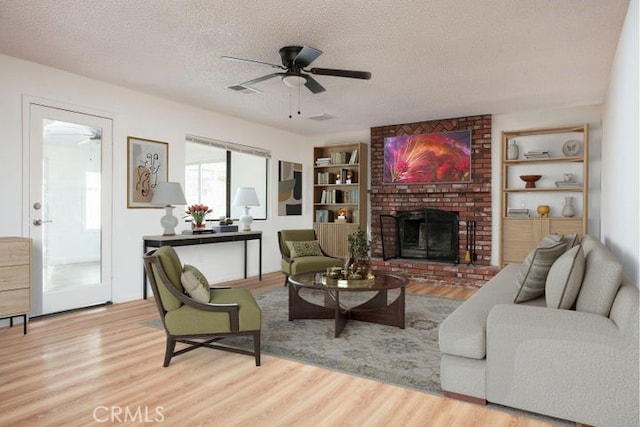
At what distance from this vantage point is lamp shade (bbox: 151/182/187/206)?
499 cm

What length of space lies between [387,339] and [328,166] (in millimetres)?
4652

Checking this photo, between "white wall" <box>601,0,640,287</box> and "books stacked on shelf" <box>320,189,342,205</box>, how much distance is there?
4.71 meters

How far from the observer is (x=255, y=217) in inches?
282

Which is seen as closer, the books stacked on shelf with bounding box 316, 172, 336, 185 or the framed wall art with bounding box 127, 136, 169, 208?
the framed wall art with bounding box 127, 136, 169, 208

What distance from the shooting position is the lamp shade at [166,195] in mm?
4987

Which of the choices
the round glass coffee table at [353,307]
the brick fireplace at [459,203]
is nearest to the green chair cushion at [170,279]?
the round glass coffee table at [353,307]

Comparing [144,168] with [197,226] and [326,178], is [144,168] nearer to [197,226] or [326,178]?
[197,226]

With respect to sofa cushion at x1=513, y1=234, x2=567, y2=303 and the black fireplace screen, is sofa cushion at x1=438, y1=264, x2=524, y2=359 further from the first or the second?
→ the black fireplace screen

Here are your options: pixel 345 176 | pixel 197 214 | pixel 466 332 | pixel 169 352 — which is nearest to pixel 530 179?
pixel 345 176

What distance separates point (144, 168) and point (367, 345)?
143 inches

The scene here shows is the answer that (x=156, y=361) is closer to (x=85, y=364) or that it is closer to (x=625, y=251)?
(x=85, y=364)

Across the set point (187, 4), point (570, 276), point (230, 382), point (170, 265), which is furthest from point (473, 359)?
point (187, 4)

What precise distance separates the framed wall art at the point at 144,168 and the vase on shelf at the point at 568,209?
5.51 meters

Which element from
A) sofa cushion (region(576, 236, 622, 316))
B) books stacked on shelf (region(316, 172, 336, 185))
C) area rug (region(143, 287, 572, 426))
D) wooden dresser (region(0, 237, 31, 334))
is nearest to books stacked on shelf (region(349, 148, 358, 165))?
books stacked on shelf (region(316, 172, 336, 185))
